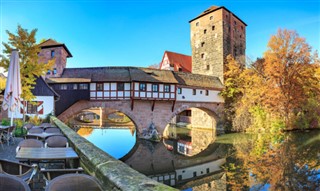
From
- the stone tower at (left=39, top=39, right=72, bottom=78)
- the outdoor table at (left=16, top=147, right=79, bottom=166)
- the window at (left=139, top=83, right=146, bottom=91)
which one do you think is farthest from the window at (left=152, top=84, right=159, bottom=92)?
the outdoor table at (left=16, top=147, right=79, bottom=166)

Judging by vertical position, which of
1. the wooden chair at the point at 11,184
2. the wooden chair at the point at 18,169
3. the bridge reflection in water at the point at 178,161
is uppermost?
the wooden chair at the point at 11,184

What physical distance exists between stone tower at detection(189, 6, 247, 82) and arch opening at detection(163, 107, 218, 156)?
4.20m

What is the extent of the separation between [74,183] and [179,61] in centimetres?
3136

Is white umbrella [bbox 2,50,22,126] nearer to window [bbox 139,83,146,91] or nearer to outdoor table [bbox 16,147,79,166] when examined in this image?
outdoor table [bbox 16,147,79,166]

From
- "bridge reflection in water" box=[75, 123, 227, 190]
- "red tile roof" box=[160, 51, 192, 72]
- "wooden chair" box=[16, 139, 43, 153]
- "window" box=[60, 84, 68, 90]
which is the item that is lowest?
"bridge reflection in water" box=[75, 123, 227, 190]

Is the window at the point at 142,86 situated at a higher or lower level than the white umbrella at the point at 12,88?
higher

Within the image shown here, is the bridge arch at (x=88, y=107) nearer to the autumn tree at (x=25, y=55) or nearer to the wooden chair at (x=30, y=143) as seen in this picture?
the autumn tree at (x=25, y=55)

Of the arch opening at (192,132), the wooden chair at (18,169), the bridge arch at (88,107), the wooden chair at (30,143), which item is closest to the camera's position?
the wooden chair at (18,169)

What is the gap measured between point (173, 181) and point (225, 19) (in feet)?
62.0

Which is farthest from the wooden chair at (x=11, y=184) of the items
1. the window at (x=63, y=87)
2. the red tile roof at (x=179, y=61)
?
the red tile roof at (x=179, y=61)

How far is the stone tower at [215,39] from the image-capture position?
2338 cm

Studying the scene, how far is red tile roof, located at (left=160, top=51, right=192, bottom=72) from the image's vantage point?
31703mm

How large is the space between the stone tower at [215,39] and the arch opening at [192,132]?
13.8ft

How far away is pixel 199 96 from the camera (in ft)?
68.2
